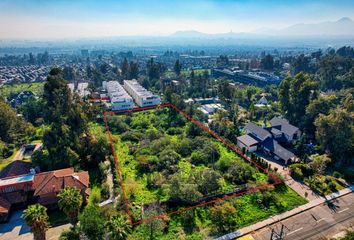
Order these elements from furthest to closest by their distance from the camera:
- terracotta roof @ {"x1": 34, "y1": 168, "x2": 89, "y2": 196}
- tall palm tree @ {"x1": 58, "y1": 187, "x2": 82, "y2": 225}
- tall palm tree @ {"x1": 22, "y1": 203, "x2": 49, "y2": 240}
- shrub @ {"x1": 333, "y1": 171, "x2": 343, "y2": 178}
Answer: shrub @ {"x1": 333, "y1": 171, "x2": 343, "y2": 178}
terracotta roof @ {"x1": 34, "y1": 168, "x2": 89, "y2": 196}
tall palm tree @ {"x1": 58, "y1": 187, "x2": 82, "y2": 225}
tall palm tree @ {"x1": 22, "y1": 203, "x2": 49, "y2": 240}

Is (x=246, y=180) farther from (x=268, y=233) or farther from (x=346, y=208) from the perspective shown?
(x=346, y=208)

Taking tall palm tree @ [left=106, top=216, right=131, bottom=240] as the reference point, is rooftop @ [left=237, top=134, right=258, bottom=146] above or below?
below

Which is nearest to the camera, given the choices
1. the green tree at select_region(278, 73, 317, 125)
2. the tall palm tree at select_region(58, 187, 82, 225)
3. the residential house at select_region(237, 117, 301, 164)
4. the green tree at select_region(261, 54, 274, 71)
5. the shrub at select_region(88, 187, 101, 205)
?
the tall palm tree at select_region(58, 187, 82, 225)

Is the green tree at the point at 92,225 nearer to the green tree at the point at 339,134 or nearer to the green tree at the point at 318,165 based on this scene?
the green tree at the point at 318,165

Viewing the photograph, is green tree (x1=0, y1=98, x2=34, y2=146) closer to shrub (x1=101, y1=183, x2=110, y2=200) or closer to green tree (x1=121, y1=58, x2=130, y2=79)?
shrub (x1=101, y1=183, x2=110, y2=200)

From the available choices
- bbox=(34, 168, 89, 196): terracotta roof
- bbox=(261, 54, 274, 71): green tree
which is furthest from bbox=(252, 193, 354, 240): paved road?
bbox=(261, 54, 274, 71): green tree

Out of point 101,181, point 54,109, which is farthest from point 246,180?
point 54,109

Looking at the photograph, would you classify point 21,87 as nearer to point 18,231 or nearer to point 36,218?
point 18,231

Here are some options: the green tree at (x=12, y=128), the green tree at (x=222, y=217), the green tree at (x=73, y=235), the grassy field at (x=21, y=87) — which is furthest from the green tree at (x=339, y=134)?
the grassy field at (x=21, y=87)

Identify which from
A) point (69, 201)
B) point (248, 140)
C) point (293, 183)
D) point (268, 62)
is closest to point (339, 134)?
point (293, 183)
